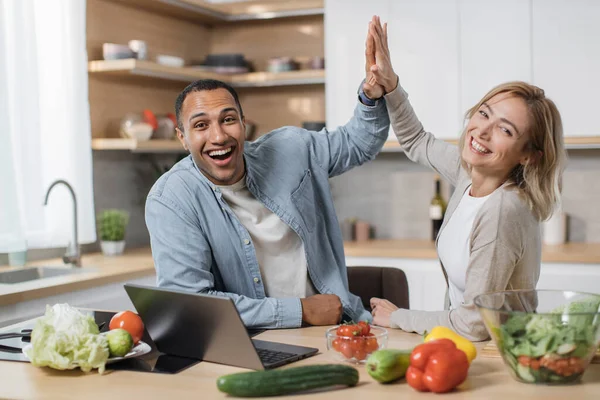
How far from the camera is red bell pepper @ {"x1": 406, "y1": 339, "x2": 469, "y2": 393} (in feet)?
5.16

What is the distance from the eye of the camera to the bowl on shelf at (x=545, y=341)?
5.17 ft

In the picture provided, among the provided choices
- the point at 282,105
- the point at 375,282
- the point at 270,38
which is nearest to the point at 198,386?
the point at 375,282

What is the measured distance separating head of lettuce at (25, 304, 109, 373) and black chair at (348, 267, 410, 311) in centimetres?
132

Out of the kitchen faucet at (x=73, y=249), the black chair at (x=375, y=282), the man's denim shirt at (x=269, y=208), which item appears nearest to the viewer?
the man's denim shirt at (x=269, y=208)

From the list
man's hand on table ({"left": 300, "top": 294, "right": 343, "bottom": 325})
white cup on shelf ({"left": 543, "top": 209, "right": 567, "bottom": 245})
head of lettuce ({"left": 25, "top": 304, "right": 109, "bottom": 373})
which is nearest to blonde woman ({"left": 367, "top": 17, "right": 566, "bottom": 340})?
man's hand on table ({"left": 300, "top": 294, "right": 343, "bottom": 325})

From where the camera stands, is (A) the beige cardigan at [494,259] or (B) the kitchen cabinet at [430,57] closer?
(A) the beige cardigan at [494,259]

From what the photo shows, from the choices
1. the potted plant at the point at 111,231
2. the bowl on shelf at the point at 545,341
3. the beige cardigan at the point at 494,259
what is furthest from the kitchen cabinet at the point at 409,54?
the bowl on shelf at the point at 545,341

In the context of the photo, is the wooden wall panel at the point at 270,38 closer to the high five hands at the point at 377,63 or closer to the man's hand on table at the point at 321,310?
the high five hands at the point at 377,63

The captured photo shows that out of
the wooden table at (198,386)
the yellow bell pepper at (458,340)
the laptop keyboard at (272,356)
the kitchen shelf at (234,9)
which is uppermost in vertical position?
the kitchen shelf at (234,9)

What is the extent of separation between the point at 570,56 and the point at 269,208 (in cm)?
235

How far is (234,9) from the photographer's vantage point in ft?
15.9

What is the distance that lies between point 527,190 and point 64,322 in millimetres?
1224

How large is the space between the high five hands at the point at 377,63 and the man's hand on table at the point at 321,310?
69 cm

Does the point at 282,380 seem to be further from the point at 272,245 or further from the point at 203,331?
the point at 272,245
